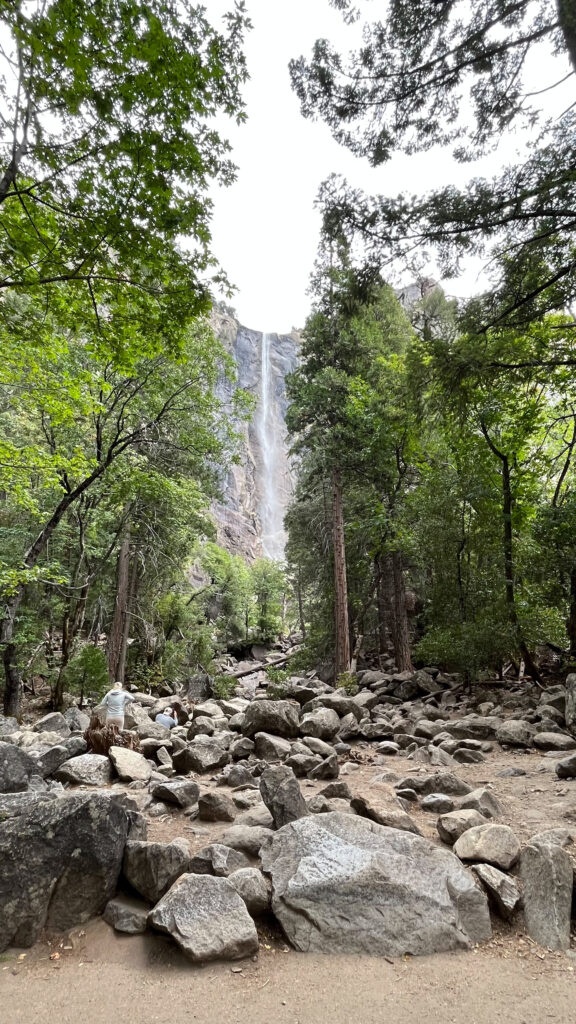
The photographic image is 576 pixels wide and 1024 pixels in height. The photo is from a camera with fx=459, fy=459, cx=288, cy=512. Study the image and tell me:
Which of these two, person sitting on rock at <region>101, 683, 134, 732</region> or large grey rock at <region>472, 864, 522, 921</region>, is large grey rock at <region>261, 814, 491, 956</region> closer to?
large grey rock at <region>472, 864, 522, 921</region>

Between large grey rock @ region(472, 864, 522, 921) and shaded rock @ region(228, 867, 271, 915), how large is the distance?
4.49 feet

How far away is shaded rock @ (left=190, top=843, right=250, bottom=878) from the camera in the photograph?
310 cm

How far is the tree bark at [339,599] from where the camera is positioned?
1286cm

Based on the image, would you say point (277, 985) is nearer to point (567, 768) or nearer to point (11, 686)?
point (567, 768)

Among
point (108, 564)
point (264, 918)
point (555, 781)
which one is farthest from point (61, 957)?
point (108, 564)

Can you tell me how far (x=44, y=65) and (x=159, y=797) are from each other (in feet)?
22.9

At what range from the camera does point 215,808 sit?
4.16 m

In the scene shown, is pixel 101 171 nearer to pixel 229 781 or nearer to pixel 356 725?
pixel 229 781

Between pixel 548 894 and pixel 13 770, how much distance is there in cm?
441

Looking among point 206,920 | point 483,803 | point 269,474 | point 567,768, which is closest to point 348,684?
point 567,768

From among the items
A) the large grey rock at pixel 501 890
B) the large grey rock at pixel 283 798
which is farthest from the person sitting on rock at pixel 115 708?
the large grey rock at pixel 501 890

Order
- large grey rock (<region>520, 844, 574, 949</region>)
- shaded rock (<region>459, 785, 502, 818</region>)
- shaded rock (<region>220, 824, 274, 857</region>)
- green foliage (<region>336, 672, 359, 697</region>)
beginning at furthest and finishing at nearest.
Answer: green foliage (<region>336, 672, 359, 697</region>) → shaded rock (<region>459, 785, 502, 818</region>) → shaded rock (<region>220, 824, 274, 857</region>) → large grey rock (<region>520, 844, 574, 949</region>)

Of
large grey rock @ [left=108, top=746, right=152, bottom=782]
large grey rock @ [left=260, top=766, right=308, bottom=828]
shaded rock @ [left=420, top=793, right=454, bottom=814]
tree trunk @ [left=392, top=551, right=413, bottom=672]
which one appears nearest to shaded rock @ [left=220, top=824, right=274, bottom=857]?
large grey rock @ [left=260, top=766, right=308, bottom=828]

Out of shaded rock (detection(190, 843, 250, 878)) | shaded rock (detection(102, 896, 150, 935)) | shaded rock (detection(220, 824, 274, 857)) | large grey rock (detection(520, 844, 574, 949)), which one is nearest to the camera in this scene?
large grey rock (detection(520, 844, 574, 949))
